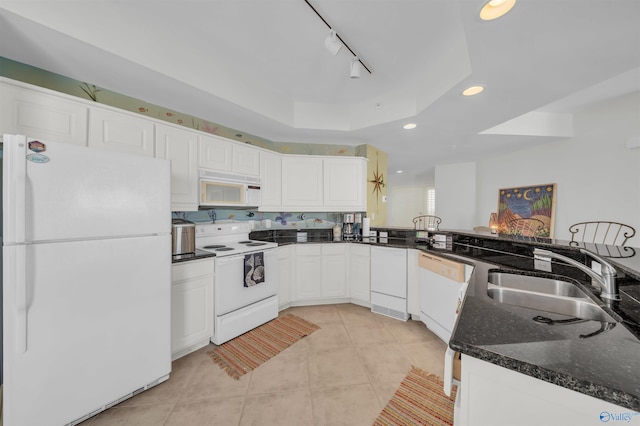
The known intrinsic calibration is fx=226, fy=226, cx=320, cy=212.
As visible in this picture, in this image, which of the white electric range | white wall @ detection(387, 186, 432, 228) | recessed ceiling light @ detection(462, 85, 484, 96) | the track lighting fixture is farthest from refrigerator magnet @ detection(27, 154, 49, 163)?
white wall @ detection(387, 186, 432, 228)

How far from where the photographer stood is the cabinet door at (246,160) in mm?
2743

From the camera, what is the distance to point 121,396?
1.55 m

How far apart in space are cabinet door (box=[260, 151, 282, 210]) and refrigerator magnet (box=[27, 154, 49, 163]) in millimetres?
1913

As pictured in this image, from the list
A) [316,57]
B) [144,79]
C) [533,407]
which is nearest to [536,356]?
[533,407]

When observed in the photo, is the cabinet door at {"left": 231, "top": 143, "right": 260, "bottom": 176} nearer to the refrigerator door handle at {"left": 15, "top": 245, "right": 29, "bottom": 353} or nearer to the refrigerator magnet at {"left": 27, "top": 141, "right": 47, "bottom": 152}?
the refrigerator magnet at {"left": 27, "top": 141, "right": 47, "bottom": 152}

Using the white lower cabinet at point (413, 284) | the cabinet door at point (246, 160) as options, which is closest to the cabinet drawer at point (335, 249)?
the white lower cabinet at point (413, 284)

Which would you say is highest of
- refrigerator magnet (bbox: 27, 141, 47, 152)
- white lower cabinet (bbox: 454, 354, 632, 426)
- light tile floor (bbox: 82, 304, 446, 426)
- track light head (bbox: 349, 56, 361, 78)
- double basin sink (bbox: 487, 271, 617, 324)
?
track light head (bbox: 349, 56, 361, 78)

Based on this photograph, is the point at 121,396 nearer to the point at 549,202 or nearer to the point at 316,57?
the point at 316,57

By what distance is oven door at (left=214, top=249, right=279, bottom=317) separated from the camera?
2.23 meters

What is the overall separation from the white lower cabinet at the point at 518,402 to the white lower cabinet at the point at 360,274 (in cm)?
235

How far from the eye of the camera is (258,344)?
2.27 metres

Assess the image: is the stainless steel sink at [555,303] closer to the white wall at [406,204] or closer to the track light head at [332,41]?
the track light head at [332,41]

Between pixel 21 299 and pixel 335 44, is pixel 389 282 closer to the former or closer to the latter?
pixel 335 44

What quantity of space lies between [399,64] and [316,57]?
0.82 meters
